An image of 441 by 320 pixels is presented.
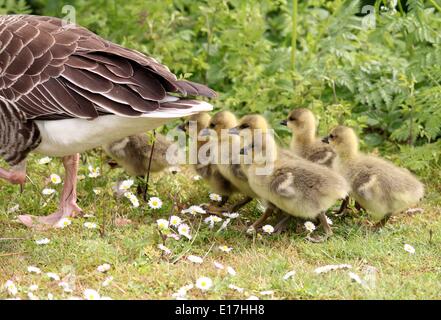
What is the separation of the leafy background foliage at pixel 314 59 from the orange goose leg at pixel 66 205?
1732mm

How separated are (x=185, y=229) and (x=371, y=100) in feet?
8.70

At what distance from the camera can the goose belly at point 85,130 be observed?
5.59 metres

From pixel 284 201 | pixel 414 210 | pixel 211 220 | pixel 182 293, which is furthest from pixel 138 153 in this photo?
pixel 414 210

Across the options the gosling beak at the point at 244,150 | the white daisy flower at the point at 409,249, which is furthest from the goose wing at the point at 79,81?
the white daisy flower at the point at 409,249

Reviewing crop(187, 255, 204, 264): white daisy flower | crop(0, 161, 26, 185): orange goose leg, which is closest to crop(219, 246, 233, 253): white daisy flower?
crop(187, 255, 204, 264): white daisy flower

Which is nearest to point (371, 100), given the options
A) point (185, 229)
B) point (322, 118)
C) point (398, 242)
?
point (322, 118)

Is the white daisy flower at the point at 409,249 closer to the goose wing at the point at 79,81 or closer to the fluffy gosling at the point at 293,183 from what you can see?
the fluffy gosling at the point at 293,183

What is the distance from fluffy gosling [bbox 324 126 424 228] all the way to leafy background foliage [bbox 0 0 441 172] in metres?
1.02

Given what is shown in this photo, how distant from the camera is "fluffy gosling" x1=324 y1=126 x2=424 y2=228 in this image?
18.8 ft

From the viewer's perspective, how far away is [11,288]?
4.86m

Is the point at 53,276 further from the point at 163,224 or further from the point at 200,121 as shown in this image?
the point at 200,121

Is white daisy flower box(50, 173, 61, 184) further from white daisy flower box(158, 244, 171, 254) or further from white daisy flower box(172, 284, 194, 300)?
white daisy flower box(172, 284, 194, 300)
